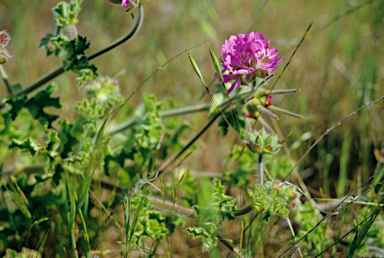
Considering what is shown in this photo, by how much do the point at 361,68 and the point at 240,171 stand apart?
79.5 inches

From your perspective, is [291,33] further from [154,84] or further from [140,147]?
[140,147]

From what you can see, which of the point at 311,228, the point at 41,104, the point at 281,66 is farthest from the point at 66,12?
the point at 281,66

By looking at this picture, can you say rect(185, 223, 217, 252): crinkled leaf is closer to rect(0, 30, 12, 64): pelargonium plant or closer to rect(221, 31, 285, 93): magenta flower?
rect(221, 31, 285, 93): magenta flower

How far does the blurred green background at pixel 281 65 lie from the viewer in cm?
289

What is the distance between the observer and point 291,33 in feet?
13.8

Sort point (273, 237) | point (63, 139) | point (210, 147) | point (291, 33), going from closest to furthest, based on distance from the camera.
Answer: point (63, 139)
point (273, 237)
point (210, 147)
point (291, 33)

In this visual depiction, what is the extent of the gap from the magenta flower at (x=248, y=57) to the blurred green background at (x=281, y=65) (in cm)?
105

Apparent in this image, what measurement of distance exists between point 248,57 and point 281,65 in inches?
85.3

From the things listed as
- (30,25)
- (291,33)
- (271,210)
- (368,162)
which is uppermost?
(30,25)

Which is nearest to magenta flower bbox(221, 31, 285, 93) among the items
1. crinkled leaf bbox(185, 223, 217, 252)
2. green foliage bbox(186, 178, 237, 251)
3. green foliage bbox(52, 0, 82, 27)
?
green foliage bbox(186, 178, 237, 251)

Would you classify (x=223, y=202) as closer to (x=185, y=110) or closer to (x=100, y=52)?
(x=185, y=110)

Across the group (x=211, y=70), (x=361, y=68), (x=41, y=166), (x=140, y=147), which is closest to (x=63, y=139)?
(x=41, y=166)

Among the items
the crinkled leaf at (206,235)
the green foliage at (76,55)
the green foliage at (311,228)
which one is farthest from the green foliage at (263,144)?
the green foliage at (76,55)

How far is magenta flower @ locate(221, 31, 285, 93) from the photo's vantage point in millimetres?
1626
